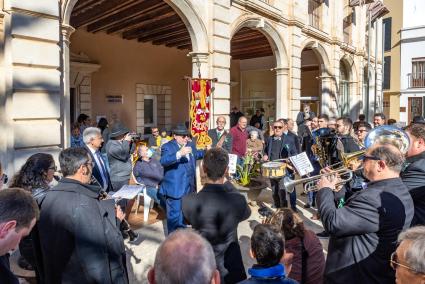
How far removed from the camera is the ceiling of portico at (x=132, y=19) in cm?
916

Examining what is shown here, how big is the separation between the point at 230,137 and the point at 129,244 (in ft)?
11.1

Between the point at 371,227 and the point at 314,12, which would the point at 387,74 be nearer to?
the point at 314,12

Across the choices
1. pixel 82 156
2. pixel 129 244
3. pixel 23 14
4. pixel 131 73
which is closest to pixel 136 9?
pixel 131 73

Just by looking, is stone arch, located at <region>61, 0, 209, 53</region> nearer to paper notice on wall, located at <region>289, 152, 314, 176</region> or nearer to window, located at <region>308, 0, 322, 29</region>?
paper notice on wall, located at <region>289, 152, 314, 176</region>

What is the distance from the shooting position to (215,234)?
268 cm

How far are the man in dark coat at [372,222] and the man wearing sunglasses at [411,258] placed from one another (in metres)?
0.54

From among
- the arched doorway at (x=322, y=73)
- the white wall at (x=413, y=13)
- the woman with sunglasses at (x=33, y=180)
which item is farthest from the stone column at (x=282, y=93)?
the white wall at (x=413, y=13)

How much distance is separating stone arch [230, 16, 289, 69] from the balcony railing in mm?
20110

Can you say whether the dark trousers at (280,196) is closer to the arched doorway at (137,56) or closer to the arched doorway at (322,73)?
the arched doorway at (137,56)

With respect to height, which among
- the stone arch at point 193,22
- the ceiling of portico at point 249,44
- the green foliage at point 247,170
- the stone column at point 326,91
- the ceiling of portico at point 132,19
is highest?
the ceiling of portico at point 249,44

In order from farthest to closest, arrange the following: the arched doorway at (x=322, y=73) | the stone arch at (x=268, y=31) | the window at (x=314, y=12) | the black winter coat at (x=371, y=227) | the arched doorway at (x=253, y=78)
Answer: the arched doorway at (x=253, y=78) → the arched doorway at (x=322, y=73) → the window at (x=314, y=12) → the stone arch at (x=268, y=31) → the black winter coat at (x=371, y=227)

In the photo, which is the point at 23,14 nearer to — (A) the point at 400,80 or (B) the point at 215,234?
(B) the point at 215,234

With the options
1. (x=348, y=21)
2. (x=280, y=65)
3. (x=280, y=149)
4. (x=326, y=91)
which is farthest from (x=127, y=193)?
(x=348, y=21)

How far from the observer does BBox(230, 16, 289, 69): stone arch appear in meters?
9.67
